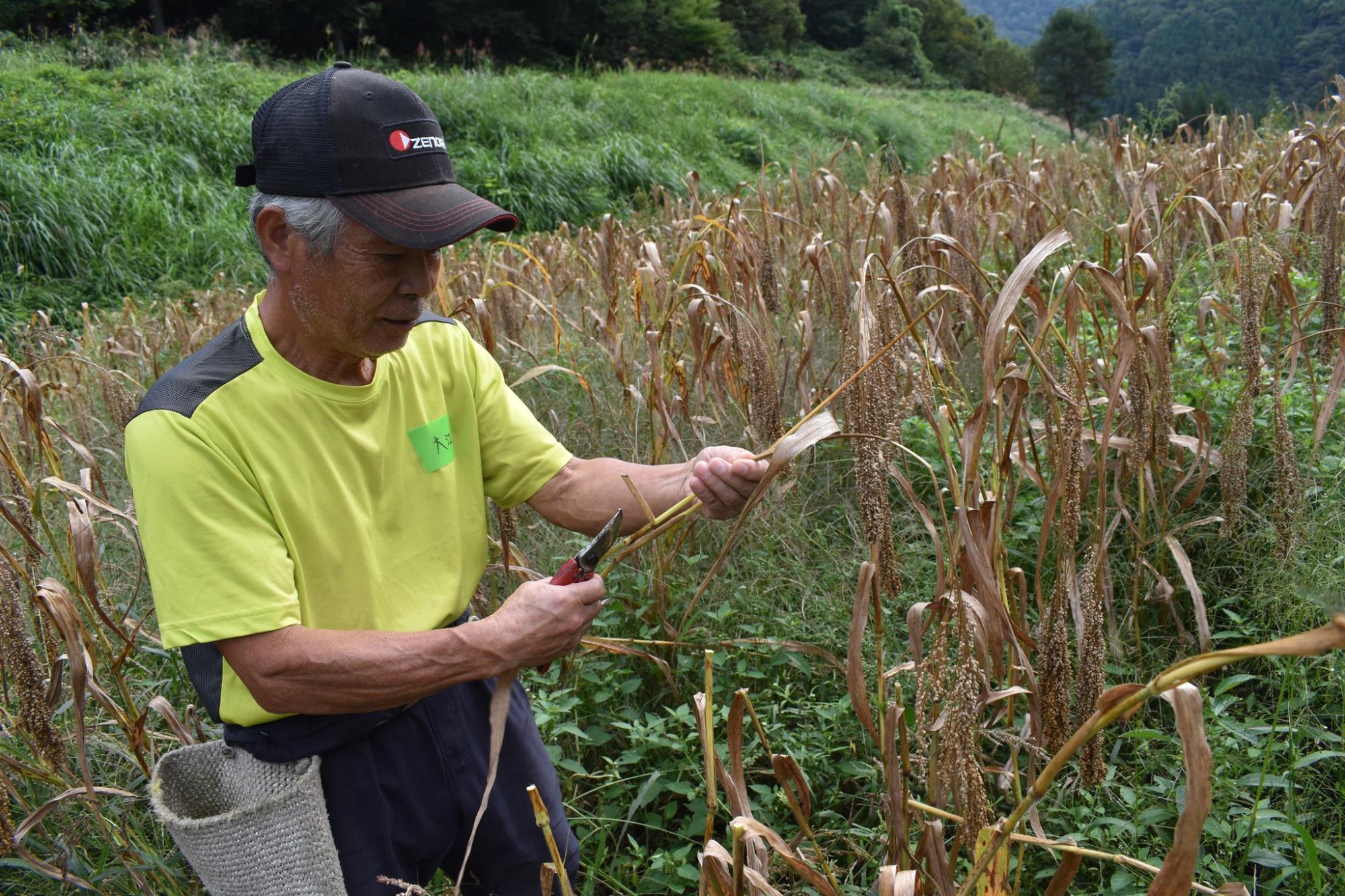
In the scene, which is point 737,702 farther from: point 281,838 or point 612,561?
point 281,838

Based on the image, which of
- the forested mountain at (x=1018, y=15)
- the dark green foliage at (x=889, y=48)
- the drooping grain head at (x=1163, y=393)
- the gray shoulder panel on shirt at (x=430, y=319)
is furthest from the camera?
the forested mountain at (x=1018, y=15)

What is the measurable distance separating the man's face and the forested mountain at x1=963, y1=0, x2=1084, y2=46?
13712cm

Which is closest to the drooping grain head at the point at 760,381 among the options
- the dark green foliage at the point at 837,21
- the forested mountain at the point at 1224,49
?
the forested mountain at the point at 1224,49

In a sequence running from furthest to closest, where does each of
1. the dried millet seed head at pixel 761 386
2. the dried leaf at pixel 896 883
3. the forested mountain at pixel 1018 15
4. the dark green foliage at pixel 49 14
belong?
the forested mountain at pixel 1018 15 → the dark green foliage at pixel 49 14 → the dried millet seed head at pixel 761 386 → the dried leaf at pixel 896 883

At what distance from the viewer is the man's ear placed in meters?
1.51

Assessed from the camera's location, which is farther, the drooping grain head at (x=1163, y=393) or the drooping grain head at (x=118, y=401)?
the drooping grain head at (x=118, y=401)

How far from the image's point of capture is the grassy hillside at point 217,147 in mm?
9148

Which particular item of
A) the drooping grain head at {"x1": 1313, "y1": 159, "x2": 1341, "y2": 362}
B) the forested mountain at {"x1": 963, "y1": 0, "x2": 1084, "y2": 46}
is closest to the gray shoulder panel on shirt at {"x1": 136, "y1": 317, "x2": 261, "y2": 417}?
the drooping grain head at {"x1": 1313, "y1": 159, "x2": 1341, "y2": 362}

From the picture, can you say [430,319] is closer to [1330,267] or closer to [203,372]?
[203,372]

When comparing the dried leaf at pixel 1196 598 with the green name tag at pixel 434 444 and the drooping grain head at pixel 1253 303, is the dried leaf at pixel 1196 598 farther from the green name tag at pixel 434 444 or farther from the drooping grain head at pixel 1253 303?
the green name tag at pixel 434 444

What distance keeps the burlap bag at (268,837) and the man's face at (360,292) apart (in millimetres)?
677

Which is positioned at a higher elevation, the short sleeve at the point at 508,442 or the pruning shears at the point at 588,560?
the short sleeve at the point at 508,442

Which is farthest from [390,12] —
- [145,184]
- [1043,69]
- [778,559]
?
[1043,69]

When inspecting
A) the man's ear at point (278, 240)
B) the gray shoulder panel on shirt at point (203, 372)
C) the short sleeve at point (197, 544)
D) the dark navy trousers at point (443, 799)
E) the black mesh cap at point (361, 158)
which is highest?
the black mesh cap at point (361, 158)
